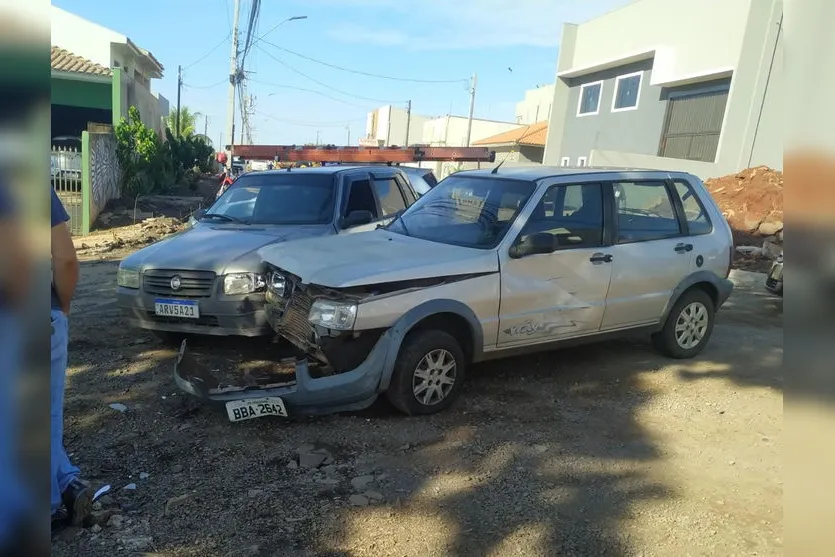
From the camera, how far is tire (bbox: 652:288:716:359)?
5.88m

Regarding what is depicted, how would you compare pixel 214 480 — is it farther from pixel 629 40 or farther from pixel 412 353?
pixel 629 40

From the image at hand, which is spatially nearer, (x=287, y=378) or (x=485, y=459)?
(x=485, y=459)

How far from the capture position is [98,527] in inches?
122

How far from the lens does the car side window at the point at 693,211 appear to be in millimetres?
5934

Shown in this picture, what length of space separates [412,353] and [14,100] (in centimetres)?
346

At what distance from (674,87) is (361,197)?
17.7 metres

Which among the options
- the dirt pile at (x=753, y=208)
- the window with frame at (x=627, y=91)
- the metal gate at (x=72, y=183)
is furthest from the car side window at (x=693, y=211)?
the window with frame at (x=627, y=91)

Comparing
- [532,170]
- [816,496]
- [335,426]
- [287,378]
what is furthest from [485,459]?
[816,496]

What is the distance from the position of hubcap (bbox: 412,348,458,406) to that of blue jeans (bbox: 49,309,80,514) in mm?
2225

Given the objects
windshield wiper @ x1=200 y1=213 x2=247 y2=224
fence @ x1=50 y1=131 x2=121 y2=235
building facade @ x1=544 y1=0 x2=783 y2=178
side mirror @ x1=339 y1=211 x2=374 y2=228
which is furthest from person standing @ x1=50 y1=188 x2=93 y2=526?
building facade @ x1=544 y1=0 x2=783 y2=178

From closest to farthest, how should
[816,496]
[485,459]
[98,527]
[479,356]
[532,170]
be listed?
[816,496], [98,527], [485,459], [479,356], [532,170]

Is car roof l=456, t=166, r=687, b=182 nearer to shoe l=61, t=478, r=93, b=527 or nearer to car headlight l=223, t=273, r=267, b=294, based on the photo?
car headlight l=223, t=273, r=267, b=294

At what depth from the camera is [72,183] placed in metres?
13.8

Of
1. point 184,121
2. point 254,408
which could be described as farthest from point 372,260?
point 184,121
